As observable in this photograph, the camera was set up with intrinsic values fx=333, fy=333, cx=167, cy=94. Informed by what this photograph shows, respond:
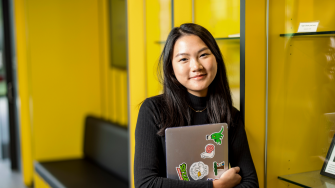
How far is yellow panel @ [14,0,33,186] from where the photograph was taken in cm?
427

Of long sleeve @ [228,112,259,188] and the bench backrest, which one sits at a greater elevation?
long sleeve @ [228,112,259,188]

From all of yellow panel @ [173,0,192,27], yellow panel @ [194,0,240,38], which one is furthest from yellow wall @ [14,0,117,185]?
yellow panel @ [194,0,240,38]

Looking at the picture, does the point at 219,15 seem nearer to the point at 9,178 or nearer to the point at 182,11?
the point at 182,11

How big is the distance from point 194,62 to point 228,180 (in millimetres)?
529

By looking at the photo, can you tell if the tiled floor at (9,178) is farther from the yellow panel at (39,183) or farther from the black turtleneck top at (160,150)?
the black turtleneck top at (160,150)

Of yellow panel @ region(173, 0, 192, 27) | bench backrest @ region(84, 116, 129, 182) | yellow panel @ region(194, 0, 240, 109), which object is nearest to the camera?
yellow panel @ region(194, 0, 240, 109)

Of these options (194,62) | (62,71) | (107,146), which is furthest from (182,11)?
(62,71)

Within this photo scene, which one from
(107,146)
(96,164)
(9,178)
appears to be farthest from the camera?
(9,178)

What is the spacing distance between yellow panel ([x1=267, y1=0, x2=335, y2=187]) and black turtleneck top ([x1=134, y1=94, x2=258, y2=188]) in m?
0.24

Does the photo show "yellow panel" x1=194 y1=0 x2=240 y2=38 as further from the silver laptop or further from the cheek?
the silver laptop

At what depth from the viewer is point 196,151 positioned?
144 centimetres

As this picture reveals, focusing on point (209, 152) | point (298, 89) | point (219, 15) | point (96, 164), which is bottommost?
point (96, 164)

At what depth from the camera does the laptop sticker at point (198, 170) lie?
4.72ft

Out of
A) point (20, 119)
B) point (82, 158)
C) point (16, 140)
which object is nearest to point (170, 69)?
point (82, 158)
